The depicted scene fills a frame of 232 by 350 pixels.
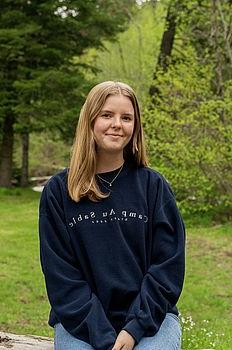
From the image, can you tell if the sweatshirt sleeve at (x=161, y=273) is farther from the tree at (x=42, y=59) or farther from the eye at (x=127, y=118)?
the tree at (x=42, y=59)

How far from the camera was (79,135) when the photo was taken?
12.1 ft

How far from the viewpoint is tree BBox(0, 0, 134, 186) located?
66.0 feet

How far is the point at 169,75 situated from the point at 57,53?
6274 millimetres

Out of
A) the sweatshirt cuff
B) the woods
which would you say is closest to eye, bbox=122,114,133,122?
the sweatshirt cuff

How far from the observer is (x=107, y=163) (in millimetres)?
3742

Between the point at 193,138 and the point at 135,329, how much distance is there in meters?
11.5

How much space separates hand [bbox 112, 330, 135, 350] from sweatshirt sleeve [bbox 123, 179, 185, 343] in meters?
0.02

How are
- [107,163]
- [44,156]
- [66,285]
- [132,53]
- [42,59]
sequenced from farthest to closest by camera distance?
[44,156] < [132,53] < [42,59] < [107,163] < [66,285]

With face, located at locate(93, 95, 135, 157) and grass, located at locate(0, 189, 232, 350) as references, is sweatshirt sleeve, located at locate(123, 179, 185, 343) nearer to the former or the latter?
face, located at locate(93, 95, 135, 157)

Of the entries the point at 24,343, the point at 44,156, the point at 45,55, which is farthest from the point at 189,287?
the point at 44,156

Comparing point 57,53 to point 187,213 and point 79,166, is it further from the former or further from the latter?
point 79,166

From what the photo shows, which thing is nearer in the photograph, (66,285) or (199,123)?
(66,285)

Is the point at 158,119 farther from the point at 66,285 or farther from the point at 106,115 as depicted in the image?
the point at 66,285

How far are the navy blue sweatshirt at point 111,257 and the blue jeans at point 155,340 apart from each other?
0.13 ft
